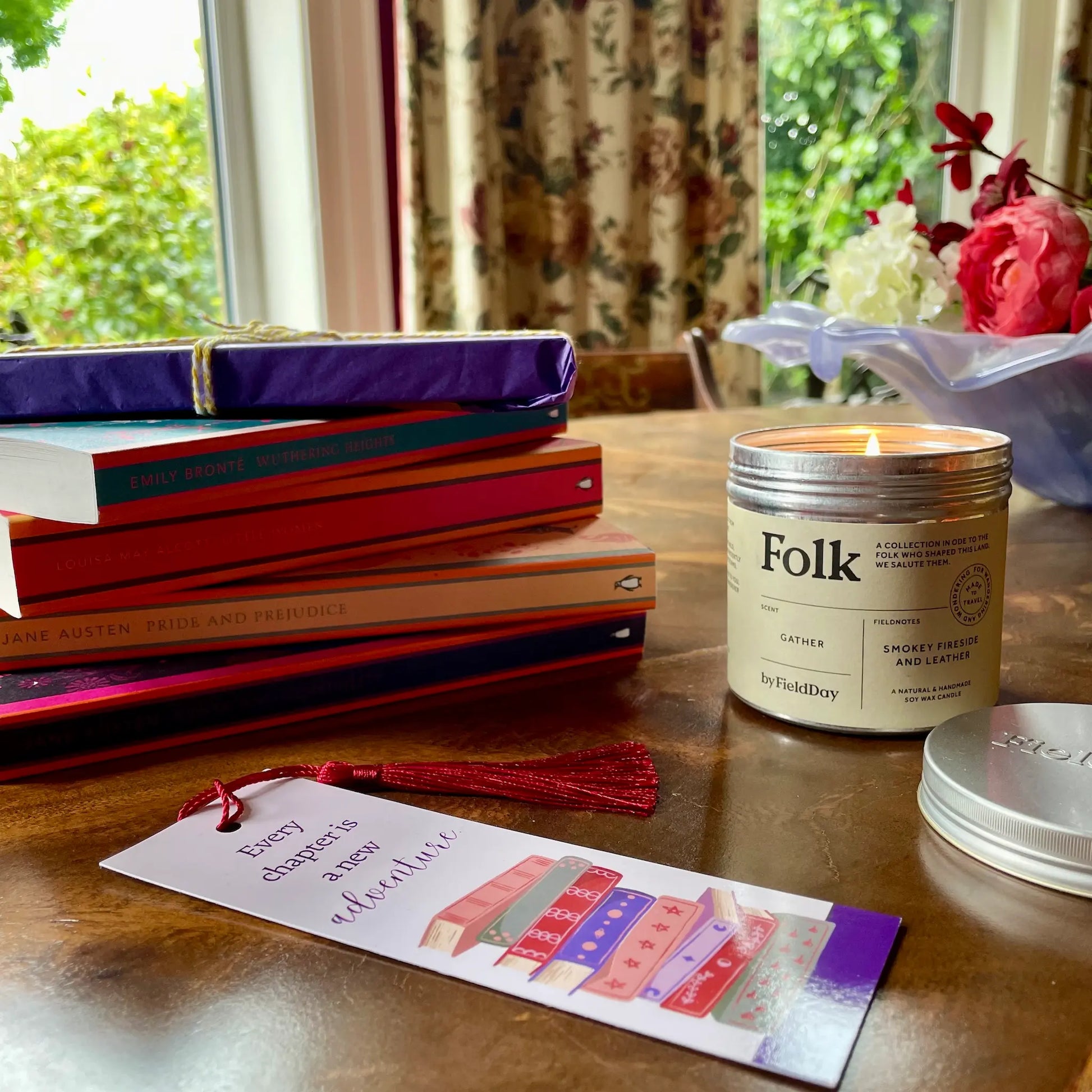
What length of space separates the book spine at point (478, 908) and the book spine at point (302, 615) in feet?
0.64

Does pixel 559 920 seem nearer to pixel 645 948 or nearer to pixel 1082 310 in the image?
pixel 645 948

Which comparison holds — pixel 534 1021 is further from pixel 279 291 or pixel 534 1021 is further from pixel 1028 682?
pixel 279 291

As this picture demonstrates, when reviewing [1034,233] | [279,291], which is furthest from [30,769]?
[279,291]

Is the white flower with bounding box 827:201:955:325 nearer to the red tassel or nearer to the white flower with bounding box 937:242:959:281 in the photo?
the white flower with bounding box 937:242:959:281

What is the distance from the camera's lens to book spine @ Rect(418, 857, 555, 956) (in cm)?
33

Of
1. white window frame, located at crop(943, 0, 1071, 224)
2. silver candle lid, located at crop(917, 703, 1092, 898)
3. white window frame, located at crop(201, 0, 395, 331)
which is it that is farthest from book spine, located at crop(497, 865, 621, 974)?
white window frame, located at crop(943, 0, 1071, 224)

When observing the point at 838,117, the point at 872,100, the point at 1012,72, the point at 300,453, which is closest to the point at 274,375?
the point at 300,453

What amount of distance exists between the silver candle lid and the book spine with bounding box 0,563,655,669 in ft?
0.70

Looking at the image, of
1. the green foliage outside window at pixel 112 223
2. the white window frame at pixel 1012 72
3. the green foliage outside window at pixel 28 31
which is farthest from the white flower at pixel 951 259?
the white window frame at pixel 1012 72

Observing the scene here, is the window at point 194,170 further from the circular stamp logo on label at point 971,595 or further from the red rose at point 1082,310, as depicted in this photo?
the circular stamp logo on label at point 971,595

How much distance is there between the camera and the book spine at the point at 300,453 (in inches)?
18.8

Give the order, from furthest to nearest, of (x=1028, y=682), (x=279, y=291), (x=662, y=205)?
(x=662, y=205), (x=279, y=291), (x=1028, y=682)

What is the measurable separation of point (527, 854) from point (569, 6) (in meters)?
2.50

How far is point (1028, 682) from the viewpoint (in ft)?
1.82
